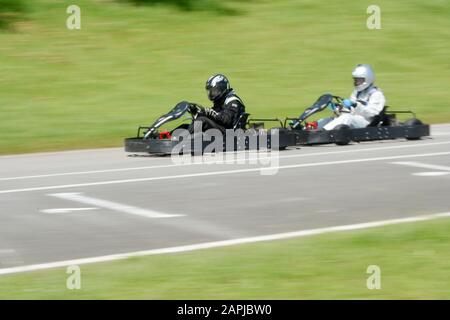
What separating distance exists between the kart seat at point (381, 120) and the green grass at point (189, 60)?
12.8 feet

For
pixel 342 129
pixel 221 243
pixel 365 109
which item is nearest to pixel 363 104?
pixel 365 109

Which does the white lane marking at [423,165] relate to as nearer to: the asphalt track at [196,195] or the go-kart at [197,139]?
the asphalt track at [196,195]

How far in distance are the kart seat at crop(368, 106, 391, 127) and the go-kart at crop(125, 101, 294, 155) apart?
6.04ft

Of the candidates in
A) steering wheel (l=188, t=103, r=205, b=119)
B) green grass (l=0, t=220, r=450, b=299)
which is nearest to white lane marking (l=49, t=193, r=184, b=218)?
green grass (l=0, t=220, r=450, b=299)

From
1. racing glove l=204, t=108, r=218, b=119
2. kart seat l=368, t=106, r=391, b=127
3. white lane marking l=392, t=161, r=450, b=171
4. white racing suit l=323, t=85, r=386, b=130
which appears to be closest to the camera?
white lane marking l=392, t=161, r=450, b=171

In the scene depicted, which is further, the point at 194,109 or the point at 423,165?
the point at 194,109

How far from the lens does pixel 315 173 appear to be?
12.6 m

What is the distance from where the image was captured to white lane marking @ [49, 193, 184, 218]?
32.0 feet

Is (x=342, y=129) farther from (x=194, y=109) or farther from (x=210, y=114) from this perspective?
(x=194, y=109)

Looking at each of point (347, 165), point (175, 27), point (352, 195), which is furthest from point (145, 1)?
point (352, 195)

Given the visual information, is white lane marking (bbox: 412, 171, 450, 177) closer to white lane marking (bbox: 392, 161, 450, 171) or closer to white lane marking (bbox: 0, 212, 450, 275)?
white lane marking (bbox: 392, 161, 450, 171)

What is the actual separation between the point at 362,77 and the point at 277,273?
907 centimetres

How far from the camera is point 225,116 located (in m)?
14.4

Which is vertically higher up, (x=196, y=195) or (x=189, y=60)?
(x=189, y=60)
